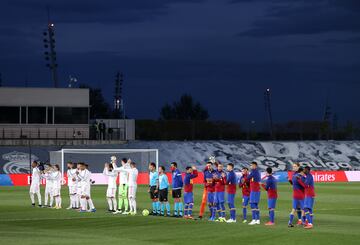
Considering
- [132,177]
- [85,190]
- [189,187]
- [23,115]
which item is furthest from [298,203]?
[23,115]

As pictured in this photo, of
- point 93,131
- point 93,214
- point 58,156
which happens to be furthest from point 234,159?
point 93,214

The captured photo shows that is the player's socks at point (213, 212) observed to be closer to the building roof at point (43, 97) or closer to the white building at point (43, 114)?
the white building at point (43, 114)

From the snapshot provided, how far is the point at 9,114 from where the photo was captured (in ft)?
320

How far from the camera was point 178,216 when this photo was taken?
39375mm

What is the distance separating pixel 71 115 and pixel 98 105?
76.0 metres

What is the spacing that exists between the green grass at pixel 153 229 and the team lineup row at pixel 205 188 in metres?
0.97

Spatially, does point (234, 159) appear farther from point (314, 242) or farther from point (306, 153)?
point (314, 242)

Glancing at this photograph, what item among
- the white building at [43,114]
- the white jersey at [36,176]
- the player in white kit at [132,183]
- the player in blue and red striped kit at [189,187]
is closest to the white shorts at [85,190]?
the player in white kit at [132,183]

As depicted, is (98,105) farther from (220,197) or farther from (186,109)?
(220,197)

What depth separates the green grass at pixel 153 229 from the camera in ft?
94.0

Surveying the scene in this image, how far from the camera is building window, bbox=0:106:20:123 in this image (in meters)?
97.3

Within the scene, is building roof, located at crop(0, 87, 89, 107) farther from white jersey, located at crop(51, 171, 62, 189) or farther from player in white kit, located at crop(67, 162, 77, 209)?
player in white kit, located at crop(67, 162, 77, 209)

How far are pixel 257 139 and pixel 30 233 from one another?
267 ft

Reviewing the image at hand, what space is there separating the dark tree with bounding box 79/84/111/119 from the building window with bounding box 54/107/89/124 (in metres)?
67.7
